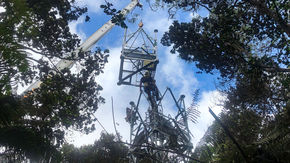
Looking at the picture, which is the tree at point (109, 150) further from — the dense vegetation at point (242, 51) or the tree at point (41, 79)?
the dense vegetation at point (242, 51)

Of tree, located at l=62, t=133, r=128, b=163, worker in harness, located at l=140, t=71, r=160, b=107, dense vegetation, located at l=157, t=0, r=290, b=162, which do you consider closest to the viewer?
tree, located at l=62, t=133, r=128, b=163

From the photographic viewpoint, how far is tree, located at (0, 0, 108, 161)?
264cm

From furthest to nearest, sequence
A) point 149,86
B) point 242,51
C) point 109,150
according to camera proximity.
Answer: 1. point 149,86
2. point 242,51
3. point 109,150

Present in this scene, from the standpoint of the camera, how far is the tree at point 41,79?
2.64 m

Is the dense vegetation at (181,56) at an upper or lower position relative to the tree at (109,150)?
upper

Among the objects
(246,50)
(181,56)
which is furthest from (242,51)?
(181,56)

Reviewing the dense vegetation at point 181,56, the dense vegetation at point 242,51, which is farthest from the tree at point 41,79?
the dense vegetation at point 242,51

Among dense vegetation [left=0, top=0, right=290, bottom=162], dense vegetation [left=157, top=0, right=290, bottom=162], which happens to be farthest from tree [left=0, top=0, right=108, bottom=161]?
dense vegetation [left=157, top=0, right=290, bottom=162]

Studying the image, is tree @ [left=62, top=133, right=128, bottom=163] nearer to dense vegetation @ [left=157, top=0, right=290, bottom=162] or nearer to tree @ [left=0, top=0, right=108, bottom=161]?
tree @ [left=0, top=0, right=108, bottom=161]

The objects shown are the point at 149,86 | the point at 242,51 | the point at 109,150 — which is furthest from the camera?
the point at 149,86

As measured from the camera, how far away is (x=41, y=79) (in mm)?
8367

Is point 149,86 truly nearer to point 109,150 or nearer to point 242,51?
point 242,51

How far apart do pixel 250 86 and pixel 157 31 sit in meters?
7.18

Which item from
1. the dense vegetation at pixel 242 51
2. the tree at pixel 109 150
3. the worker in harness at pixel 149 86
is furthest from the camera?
the worker in harness at pixel 149 86
